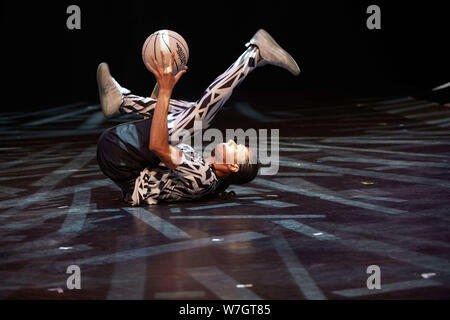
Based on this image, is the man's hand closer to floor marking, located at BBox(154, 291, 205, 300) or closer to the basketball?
the basketball

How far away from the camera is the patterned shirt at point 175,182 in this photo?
459 cm

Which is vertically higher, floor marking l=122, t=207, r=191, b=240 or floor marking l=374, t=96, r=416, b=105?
floor marking l=122, t=207, r=191, b=240

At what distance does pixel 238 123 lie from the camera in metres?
10.4

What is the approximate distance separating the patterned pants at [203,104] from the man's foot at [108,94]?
1.9 inches

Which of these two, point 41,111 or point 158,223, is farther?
point 41,111

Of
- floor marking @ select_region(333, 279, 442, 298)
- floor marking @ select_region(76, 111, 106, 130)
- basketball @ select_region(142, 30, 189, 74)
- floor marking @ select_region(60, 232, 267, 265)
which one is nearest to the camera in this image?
floor marking @ select_region(333, 279, 442, 298)

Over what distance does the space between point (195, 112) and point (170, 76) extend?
32cm

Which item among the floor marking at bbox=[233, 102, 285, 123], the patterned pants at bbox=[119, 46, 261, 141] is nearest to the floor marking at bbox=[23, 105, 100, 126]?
the floor marking at bbox=[233, 102, 285, 123]

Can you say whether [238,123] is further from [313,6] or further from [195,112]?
[313,6]

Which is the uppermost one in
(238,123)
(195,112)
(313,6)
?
(313,6)

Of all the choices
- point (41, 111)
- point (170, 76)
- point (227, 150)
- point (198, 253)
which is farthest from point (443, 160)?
point (41, 111)

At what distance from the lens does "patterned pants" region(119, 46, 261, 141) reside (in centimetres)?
458

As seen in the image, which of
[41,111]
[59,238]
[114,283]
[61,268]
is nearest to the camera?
[114,283]

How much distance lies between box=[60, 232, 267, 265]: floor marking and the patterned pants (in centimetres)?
107
